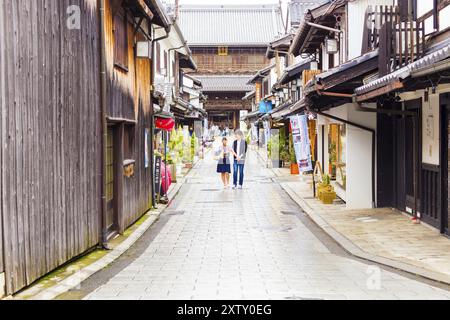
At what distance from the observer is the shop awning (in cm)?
902

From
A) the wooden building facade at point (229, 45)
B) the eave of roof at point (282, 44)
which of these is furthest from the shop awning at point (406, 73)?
the wooden building facade at point (229, 45)

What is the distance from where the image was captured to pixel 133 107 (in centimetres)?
1633

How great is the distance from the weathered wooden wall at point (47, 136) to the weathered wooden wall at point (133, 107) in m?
1.33

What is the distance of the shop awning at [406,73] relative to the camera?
29.6 feet

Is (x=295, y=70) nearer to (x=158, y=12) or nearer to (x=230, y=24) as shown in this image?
(x=158, y=12)

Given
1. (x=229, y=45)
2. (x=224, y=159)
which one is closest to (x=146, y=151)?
(x=224, y=159)

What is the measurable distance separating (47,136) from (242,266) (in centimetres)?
361

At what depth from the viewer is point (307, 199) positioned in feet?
69.7

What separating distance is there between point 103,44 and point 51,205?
4031mm

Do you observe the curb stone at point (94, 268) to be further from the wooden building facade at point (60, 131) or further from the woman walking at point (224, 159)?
the woman walking at point (224, 159)

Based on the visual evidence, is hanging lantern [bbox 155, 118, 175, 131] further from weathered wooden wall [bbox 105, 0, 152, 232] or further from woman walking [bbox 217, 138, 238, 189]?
woman walking [bbox 217, 138, 238, 189]

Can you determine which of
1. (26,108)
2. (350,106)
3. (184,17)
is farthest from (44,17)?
(184,17)

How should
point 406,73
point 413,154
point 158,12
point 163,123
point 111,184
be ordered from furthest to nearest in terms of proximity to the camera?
point 163,123
point 158,12
point 413,154
point 111,184
point 406,73

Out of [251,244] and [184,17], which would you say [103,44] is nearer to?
[251,244]
